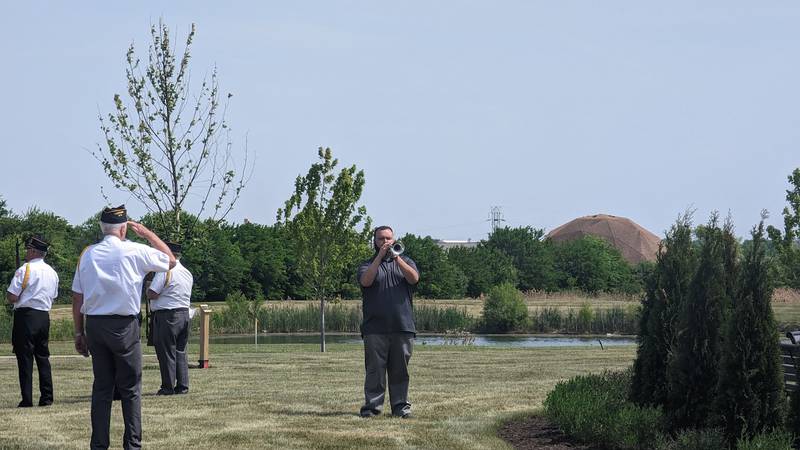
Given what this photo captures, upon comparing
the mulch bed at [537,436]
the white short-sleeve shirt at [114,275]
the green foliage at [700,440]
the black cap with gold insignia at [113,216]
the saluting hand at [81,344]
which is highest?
the black cap with gold insignia at [113,216]

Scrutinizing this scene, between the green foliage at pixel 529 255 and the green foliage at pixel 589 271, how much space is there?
0.88 metres

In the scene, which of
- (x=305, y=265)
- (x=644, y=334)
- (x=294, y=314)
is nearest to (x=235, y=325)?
(x=294, y=314)

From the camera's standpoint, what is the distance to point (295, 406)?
43.0 ft

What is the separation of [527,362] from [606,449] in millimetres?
10757

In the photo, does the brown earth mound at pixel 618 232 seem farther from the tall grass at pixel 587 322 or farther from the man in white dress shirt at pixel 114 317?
the man in white dress shirt at pixel 114 317

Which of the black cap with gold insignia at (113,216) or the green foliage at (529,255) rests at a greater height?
the green foliage at (529,255)

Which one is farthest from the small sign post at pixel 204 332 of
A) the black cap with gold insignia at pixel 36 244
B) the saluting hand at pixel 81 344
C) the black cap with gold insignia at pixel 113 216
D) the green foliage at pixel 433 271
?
the green foliage at pixel 433 271

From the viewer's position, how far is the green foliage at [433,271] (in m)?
66.1

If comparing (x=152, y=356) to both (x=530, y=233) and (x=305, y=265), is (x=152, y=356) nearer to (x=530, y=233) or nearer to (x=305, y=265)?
(x=305, y=265)

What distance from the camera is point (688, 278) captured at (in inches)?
436

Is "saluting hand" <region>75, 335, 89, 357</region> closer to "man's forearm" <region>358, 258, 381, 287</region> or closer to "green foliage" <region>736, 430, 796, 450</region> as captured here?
"man's forearm" <region>358, 258, 381, 287</region>

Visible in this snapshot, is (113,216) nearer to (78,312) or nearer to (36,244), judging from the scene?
(78,312)

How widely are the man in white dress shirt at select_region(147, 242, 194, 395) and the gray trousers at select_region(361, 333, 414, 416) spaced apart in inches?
120

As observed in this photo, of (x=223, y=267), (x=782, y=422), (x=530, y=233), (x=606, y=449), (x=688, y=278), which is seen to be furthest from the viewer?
(x=530, y=233)
